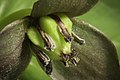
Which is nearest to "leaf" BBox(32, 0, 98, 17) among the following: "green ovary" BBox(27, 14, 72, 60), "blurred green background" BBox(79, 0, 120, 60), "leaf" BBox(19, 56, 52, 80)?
"green ovary" BBox(27, 14, 72, 60)

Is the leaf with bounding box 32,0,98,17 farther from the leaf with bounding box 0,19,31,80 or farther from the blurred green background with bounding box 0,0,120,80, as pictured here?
the blurred green background with bounding box 0,0,120,80

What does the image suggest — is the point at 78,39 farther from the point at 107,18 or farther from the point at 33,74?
the point at 107,18

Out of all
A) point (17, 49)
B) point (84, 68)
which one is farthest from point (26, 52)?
point (84, 68)

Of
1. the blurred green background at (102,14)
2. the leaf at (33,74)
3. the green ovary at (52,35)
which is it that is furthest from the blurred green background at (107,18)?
the green ovary at (52,35)

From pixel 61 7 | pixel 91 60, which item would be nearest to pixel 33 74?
pixel 91 60

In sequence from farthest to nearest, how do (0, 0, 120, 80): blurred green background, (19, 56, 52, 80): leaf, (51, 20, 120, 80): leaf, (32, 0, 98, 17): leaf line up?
(0, 0, 120, 80): blurred green background → (19, 56, 52, 80): leaf → (51, 20, 120, 80): leaf → (32, 0, 98, 17): leaf

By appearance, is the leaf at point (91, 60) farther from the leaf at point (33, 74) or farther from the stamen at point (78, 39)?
the leaf at point (33, 74)
